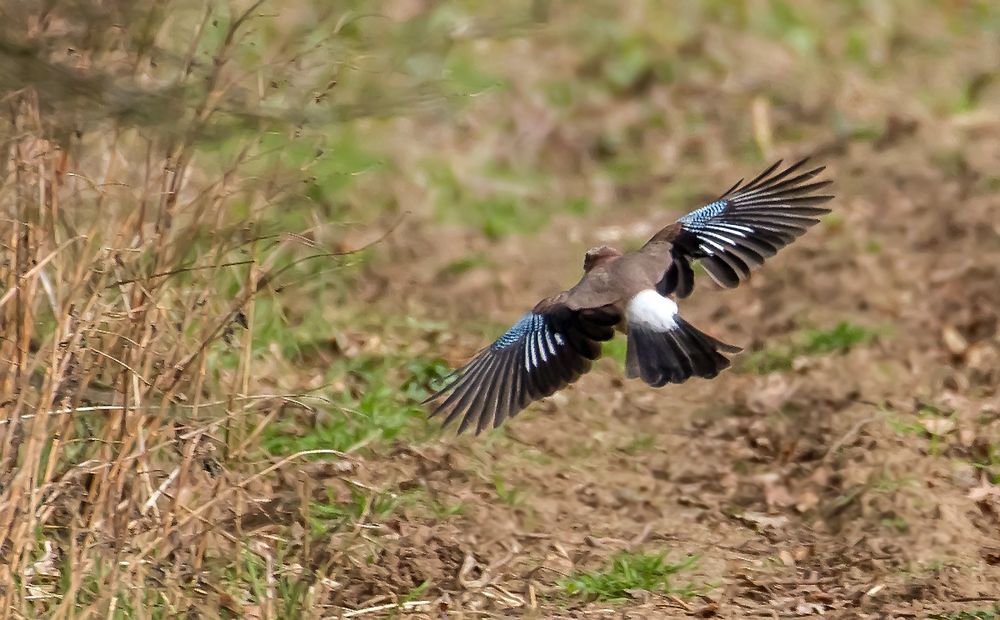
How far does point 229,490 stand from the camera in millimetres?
3928

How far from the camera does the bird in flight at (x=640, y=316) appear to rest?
5.23 metres

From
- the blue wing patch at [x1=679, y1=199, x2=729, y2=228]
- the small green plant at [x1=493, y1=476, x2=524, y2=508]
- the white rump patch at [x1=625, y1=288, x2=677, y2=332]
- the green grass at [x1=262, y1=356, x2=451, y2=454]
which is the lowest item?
the small green plant at [x1=493, y1=476, x2=524, y2=508]

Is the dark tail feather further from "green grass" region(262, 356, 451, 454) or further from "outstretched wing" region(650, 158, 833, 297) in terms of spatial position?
"green grass" region(262, 356, 451, 454)

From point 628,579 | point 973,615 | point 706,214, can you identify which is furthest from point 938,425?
point 628,579

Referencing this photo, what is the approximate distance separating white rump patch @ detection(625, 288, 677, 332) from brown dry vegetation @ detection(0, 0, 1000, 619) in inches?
28.6

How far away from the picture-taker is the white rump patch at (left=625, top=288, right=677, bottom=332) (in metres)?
5.51

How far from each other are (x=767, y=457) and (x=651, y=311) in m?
0.95

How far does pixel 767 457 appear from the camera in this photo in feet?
19.8

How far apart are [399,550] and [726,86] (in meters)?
6.53

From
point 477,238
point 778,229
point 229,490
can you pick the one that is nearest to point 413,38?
point 229,490

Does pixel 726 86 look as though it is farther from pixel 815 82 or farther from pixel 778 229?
pixel 778 229

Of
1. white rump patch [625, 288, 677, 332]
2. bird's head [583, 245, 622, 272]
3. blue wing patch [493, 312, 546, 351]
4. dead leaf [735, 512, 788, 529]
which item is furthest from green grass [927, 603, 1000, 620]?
bird's head [583, 245, 622, 272]

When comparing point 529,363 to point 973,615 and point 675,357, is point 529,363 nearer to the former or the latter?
point 675,357

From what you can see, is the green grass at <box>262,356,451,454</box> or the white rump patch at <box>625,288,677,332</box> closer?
the white rump patch at <box>625,288,677,332</box>
